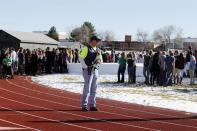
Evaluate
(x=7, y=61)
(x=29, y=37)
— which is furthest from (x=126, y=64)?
(x=29, y=37)

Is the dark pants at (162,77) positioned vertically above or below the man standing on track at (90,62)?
below

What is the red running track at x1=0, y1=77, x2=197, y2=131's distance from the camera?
1075 cm

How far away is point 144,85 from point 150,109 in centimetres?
980

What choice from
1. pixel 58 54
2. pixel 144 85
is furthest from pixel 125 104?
pixel 58 54

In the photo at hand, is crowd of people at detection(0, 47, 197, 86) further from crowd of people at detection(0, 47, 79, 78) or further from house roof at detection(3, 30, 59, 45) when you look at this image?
house roof at detection(3, 30, 59, 45)

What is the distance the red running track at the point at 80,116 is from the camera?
10.8 m

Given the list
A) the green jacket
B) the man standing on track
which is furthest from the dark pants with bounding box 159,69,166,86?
the man standing on track

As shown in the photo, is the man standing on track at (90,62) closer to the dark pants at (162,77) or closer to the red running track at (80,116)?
the red running track at (80,116)

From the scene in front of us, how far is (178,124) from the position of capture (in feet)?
37.4

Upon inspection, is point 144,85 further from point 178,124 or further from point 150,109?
point 178,124

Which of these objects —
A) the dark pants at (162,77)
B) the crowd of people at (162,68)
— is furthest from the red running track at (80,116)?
the dark pants at (162,77)

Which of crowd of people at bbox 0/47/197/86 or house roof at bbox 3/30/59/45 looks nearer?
crowd of people at bbox 0/47/197/86

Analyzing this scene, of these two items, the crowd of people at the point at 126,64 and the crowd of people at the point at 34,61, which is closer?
the crowd of people at the point at 126,64

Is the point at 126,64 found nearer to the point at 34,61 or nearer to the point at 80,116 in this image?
the point at 34,61
